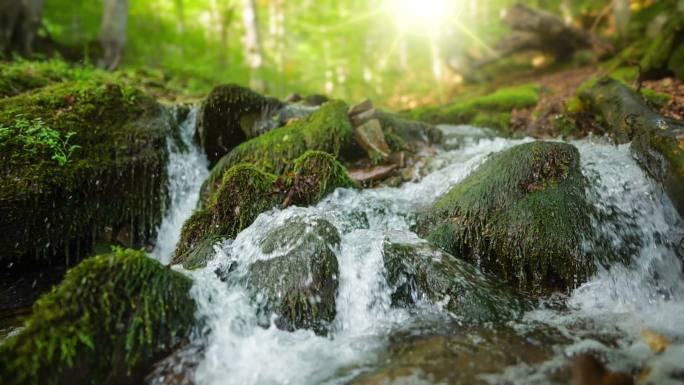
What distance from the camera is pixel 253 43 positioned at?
14.3 metres

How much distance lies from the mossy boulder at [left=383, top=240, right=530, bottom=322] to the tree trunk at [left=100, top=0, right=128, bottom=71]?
11.9 m

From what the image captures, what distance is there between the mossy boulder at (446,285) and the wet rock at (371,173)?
207cm

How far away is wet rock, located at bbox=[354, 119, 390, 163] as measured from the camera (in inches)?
246

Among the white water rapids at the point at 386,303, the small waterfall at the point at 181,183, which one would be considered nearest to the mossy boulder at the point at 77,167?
the small waterfall at the point at 181,183

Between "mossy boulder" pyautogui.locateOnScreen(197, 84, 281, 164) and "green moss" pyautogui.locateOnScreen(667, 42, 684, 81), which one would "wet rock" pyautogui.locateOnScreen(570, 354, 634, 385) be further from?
"green moss" pyautogui.locateOnScreen(667, 42, 684, 81)

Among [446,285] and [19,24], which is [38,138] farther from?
[19,24]

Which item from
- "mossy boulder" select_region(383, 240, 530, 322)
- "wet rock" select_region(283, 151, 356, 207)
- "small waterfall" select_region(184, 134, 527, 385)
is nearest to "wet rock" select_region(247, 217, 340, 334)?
"small waterfall" select_region(184, 134, 527, 385)

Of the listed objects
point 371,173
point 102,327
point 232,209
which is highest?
point 371,173

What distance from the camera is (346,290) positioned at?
3.46 meters

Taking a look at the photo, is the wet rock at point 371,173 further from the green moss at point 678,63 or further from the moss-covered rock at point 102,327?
the green moss at point 678,63

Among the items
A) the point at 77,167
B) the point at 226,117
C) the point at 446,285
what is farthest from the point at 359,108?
the point at 77,167

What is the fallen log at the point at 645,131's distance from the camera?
12.3 feet

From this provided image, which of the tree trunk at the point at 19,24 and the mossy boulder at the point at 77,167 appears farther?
the tree trunk at the point at 19,24

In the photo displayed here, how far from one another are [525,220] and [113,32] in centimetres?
1313
